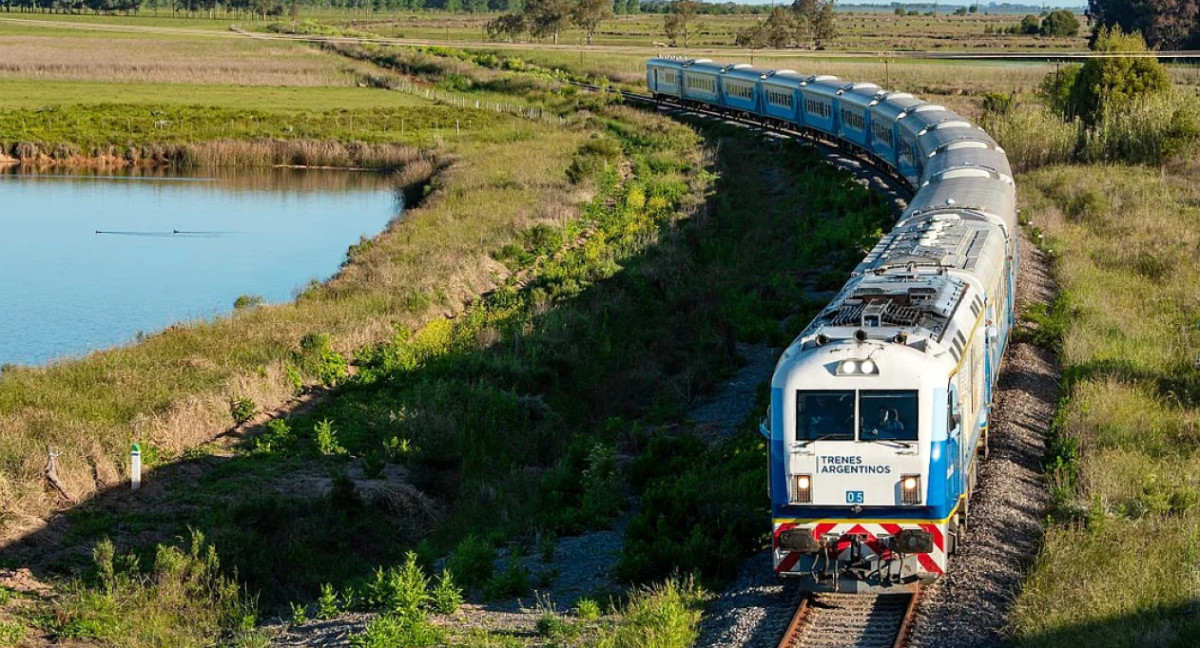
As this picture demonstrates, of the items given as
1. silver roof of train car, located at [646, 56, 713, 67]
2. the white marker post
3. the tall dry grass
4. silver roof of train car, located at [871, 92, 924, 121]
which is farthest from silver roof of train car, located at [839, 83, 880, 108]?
the white marker post

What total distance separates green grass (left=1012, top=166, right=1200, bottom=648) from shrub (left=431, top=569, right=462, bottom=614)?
18.3 feet

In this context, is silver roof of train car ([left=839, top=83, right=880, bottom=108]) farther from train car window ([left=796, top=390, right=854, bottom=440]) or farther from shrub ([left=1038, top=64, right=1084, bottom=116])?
train car window ([left=796, top=390, right=854, bottom=440])

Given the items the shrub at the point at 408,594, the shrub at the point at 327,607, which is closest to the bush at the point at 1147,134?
the shrub at the point at 408,594

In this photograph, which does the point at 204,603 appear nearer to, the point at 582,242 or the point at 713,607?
the point at 713,607

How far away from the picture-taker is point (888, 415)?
13.2 m

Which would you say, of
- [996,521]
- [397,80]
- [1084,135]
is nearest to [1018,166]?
[1084,135]

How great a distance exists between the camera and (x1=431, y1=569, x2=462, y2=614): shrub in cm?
1419

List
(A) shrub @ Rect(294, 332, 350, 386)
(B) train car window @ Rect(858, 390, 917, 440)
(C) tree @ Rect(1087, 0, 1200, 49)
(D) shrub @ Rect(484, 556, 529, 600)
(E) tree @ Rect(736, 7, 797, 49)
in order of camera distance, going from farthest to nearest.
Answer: (E) tree @ Rect(736, 7, 797, 49)
(C) tree @ Rect(1087, 0, 1200, 49)
(A) shrub @ Rect(294, 332, 350, 386)
(D) shrub @ Rect(484, 556, 529, 600)
(B) train car window @ Rect(858, 390, 917, 440)

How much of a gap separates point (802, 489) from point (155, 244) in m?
36.1

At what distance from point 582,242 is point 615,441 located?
1975 cm

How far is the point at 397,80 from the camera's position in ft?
333

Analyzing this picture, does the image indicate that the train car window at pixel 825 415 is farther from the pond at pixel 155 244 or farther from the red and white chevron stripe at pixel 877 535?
the pond at pixel 155 244

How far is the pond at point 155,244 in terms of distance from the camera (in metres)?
34.5

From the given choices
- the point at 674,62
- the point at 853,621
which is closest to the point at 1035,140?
the point at 674,62
